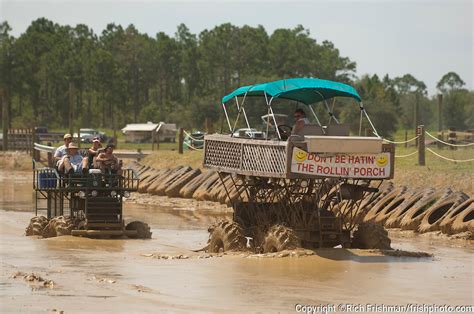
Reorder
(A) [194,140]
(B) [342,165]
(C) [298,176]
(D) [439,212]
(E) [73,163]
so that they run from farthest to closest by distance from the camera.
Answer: (A) [194,140]
(D) [439,212]
(E) [73,163]
(B) [342,165]
(C) [298,176]

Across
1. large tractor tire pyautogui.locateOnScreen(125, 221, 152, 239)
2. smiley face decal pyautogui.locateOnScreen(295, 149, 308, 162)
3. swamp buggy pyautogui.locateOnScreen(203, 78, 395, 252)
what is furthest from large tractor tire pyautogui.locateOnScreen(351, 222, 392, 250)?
large tractor tire pyautogui.locateOnScreen(125, 221, 152, 239)

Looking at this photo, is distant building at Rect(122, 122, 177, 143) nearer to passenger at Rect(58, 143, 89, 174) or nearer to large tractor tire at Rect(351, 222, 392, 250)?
passenger at Rect(58, 143, 89, 174)

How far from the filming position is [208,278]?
17.8 m

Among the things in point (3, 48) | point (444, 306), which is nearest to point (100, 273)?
point (444, 306)

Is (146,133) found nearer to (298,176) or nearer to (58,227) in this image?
(58,227)

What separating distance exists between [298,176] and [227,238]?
2.37 meters

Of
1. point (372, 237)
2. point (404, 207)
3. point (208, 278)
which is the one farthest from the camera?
point (404, 207)

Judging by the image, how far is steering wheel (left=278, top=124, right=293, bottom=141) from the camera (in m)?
21.0

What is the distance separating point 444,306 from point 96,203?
10.1m

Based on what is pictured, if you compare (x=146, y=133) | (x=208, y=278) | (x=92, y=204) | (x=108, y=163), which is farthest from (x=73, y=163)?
(x=146, y=133)

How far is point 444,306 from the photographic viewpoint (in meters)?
15.5

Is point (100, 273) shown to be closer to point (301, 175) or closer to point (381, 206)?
point (301, 175)

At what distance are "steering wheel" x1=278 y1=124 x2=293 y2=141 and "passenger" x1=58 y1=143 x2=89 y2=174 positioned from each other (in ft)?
15.1

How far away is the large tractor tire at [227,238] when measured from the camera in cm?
2097
